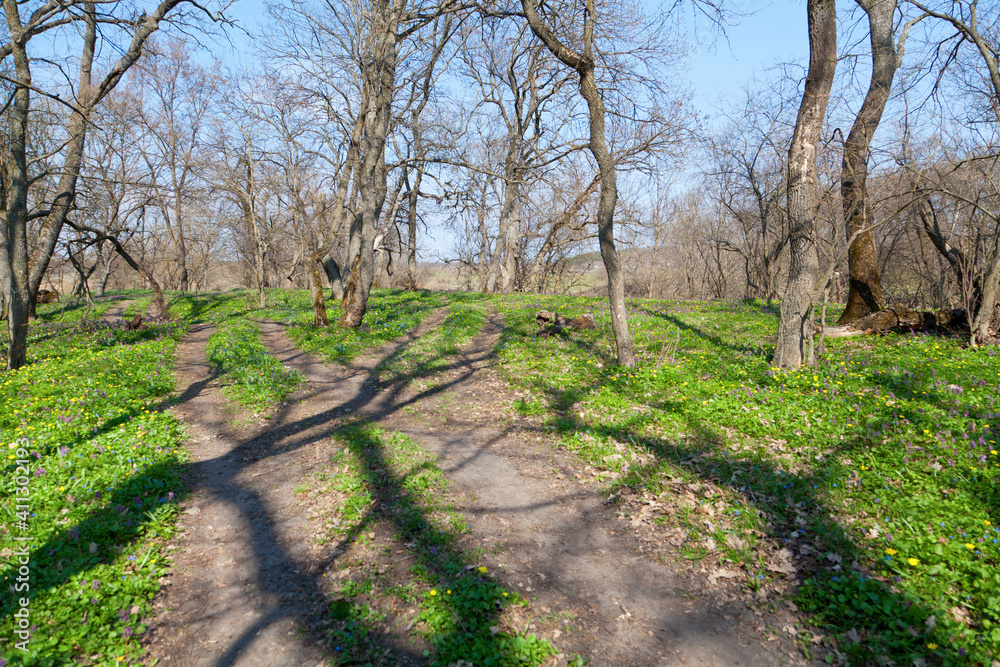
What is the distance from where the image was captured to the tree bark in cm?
952

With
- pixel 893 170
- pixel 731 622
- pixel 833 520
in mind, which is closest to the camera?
pixel 731 622

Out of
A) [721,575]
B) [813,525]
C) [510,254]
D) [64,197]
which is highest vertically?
[64,197]

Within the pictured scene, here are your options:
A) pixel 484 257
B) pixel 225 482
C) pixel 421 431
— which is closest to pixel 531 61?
pixel 484 257

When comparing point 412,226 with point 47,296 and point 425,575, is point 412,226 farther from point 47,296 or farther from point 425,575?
point 425,575

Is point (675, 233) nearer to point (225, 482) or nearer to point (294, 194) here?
point (294, 194)

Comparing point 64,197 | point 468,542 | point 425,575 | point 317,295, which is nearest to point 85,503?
point 425,575

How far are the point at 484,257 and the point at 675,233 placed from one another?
16496 mm

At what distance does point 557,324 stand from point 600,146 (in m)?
5.29

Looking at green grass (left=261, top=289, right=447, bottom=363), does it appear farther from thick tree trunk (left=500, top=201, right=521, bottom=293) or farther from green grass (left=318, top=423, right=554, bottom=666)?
thick tree trunk (left=500, top=201, right=521, bottom=293)

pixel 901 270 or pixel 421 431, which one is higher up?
pixel 901 270

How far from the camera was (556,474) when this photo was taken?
22.5 feet

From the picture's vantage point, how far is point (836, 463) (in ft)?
19.3

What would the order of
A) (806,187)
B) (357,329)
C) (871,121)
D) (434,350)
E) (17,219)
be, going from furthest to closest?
1. (357,329)
2. (434,350)
3. (871,121)
4. (17,219)
5. (806,187)

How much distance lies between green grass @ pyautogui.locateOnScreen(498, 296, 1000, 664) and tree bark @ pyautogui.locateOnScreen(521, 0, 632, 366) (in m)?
1.18
